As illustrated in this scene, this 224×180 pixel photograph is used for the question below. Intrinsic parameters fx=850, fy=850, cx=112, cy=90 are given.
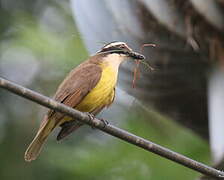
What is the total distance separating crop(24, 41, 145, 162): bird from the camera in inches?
196

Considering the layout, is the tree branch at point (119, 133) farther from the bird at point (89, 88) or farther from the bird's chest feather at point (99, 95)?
the bird's chest feather at point (99, 95)

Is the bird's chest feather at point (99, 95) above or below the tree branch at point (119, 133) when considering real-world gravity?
below

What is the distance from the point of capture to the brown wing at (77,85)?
4.96 metres

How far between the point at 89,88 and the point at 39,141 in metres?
0.45

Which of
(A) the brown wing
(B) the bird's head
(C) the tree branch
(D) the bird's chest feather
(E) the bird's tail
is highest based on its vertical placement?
(C) the tree branch

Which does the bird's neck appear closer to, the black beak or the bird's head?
the bird's head

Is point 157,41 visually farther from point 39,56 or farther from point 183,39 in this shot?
point 39,56

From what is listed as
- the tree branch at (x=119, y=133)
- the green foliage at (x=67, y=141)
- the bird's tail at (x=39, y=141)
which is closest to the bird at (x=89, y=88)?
the bird's tail at (x=39, y=141)

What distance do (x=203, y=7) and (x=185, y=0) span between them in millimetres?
180

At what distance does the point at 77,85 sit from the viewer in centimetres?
505

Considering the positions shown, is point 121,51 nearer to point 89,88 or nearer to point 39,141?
point 89,88

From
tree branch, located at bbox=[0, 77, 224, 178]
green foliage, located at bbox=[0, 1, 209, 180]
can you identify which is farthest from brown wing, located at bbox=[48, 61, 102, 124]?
green foliage, located at bbox=[0, 1, 209, 180]

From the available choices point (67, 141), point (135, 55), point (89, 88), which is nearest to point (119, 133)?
point (135, 55)

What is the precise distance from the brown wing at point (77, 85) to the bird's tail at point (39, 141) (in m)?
0.05
